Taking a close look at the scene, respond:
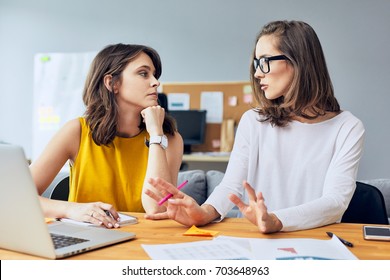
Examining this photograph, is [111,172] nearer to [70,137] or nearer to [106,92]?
[70,137]

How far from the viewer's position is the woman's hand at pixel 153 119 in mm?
1922

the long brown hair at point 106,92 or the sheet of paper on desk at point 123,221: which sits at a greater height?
the long brown hair at point 106,92

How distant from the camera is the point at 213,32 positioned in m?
5.56

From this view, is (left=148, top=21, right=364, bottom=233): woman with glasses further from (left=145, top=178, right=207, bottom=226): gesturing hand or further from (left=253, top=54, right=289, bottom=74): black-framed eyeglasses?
(left=145, top=178, right=207, bottom=226): gesturing hand

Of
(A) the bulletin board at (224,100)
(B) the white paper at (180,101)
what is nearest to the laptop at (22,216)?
(A) the bulletin board at (224,100)

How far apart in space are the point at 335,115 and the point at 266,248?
76 cm

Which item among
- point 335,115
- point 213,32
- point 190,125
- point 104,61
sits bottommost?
point 190,125

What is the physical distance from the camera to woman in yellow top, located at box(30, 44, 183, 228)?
186cm

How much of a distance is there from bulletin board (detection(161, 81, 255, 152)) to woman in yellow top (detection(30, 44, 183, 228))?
134 inches

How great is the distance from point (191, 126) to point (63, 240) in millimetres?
4280

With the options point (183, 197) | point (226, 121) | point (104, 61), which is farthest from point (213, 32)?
point (183, 197)

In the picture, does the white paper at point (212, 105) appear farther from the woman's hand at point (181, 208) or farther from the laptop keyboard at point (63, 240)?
the laptop keyboard at point (63, 240)
